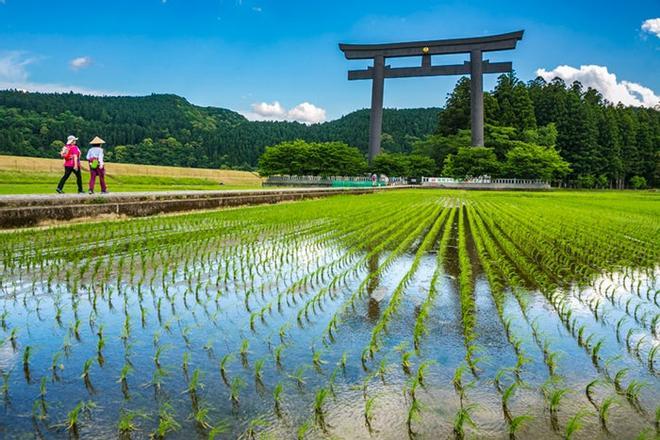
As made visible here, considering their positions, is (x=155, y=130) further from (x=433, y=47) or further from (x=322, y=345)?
(x=322, y=345)

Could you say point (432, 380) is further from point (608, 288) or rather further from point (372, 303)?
point (608, 288)

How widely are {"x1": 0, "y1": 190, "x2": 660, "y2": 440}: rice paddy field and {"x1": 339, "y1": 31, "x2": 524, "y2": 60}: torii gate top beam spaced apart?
39.5 m

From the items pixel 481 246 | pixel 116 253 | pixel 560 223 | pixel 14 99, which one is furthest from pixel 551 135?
pixel 14 99

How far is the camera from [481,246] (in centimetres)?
794

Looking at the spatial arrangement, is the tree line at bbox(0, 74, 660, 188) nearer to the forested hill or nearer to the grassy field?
the forested hill

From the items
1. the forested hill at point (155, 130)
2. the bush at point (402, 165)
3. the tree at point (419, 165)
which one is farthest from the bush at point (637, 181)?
the forested hill at point (155, 130)

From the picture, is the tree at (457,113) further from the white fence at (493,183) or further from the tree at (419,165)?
the white fence at (493,183)

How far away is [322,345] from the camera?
10.4 ft

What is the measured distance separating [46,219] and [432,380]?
8587 millimetres

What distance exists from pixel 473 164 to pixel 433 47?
11.4 m

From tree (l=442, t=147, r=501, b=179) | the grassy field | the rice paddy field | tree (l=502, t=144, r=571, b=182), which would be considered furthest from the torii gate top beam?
the rice paddy field

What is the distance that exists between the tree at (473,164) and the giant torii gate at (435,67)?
5.24 feet

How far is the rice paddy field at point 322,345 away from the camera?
2205 mm

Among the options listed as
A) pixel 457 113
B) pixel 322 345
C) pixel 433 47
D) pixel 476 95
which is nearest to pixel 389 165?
pixel 476 95
